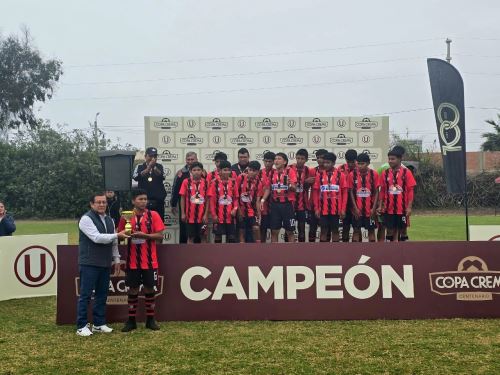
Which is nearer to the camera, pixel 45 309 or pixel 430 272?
pixel 430 272

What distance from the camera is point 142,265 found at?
6238 millimetres

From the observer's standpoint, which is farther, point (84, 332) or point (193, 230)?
point (193, 230)

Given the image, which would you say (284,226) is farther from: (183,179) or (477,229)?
(477,229)

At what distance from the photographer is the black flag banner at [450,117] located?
10.9 metres

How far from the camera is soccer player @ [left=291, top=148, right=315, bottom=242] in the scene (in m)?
9.41

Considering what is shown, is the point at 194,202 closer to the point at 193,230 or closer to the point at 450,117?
the point at 193,230

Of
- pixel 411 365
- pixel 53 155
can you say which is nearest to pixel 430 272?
pixel 411 365

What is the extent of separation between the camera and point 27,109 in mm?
31812

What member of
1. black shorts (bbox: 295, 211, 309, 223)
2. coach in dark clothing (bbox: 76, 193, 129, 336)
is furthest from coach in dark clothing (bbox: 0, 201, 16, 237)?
black shorts (bbox: 295, 211, 309, 223)

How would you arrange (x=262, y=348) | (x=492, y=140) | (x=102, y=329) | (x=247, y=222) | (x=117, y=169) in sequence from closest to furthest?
(x=262, y=348) < (x=102, y=329) < (x=247, y=222) < (x=117, y=169) < (x=492, y=140)

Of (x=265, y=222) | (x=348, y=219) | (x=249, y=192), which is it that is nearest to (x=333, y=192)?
(x=348, y=219)

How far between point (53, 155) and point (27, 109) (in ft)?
18.8

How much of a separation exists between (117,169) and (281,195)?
321cm

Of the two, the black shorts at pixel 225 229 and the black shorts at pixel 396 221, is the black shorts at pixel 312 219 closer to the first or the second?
the black shorts at pixel 396 221
